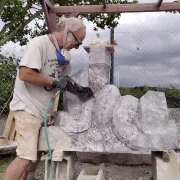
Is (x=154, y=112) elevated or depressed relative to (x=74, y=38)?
depressed

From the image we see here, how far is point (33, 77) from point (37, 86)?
0.23m

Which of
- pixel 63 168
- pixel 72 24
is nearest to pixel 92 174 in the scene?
pixel 63 168

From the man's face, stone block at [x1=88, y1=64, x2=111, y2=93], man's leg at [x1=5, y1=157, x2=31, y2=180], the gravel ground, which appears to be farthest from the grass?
the man's face

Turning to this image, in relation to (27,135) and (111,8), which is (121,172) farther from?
(111,8)

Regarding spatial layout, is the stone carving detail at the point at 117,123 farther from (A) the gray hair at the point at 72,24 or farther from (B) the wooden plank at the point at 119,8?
(B) the wooden plank at the point at 119,8

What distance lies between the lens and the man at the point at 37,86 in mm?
3154

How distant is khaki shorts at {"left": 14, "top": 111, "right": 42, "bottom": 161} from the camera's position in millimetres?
3213

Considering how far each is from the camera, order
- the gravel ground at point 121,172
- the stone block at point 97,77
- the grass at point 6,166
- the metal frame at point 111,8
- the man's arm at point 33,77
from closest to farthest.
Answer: the man's arm at point 33,77, the stone block at point 97,77, the gravel ground at point 121,172, the grass at point 6,166, the metal frame at point 111,8

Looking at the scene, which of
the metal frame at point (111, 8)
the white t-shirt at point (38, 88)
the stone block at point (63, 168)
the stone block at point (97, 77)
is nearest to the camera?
the white t-shirt at point (38, 88)

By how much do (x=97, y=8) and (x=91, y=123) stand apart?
6.75 feet

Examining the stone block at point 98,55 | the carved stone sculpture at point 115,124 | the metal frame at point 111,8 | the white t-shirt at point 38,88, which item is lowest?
the carved stone sculpture at point 115,124

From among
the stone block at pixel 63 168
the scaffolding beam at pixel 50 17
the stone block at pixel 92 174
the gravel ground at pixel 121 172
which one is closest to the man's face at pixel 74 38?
the stone block at pixel 63 168

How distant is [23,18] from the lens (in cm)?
1023

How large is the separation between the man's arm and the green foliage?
644cm
